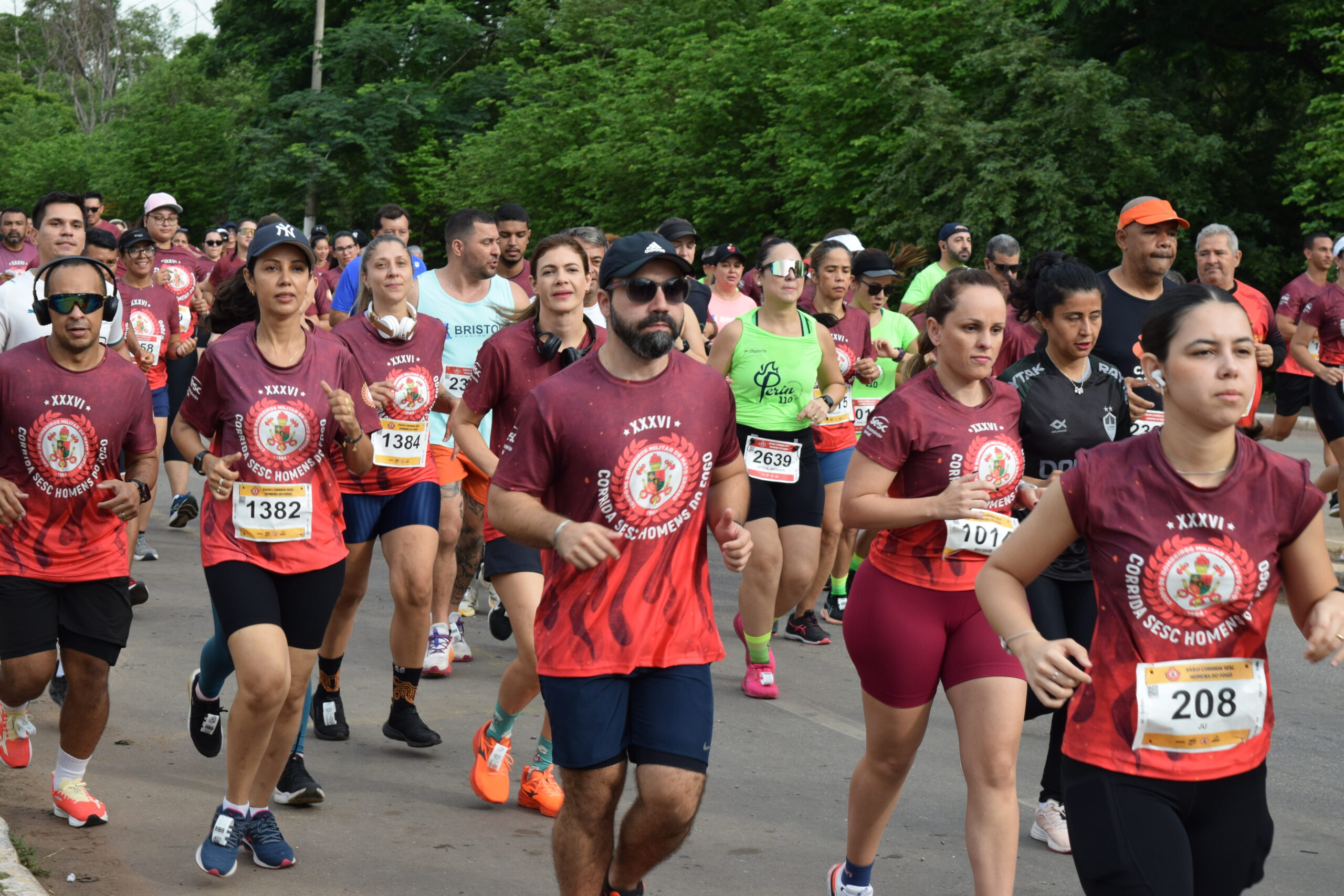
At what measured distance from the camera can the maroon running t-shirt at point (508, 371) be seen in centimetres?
591

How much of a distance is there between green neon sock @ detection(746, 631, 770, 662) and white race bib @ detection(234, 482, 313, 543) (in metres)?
3.02

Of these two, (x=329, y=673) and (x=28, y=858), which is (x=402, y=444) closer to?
(x=329, y=673)

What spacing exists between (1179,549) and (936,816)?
9.36 ft

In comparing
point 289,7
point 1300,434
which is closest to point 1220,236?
point 1300,434

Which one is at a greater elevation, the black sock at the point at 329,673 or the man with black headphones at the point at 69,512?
the man with black headphones at the point at 69,512

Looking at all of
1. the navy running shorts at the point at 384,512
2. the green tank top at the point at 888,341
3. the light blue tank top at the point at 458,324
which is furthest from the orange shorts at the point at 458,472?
the green tank top at the point at 888,341

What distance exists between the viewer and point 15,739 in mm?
6004

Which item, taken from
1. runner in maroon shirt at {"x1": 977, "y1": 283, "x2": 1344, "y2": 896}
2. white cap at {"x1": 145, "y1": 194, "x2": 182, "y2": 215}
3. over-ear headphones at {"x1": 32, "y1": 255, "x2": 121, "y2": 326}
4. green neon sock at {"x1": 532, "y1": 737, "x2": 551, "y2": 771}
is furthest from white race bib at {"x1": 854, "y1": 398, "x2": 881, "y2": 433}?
runner in maroon shirt at {"x1": 977, "y1": 283, "x2": 1344, "y2": 896}

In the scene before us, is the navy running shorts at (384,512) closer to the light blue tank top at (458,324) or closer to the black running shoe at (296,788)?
the light blue tank top at (458,324)

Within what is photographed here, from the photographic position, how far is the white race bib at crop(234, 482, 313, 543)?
4.98 meters

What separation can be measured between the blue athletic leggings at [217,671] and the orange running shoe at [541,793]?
852 mm

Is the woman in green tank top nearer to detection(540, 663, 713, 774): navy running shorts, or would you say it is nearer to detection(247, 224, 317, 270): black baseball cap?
detection(247, 224, 317, 270): black baseball cap

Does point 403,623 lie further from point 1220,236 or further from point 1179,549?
point 1220,236

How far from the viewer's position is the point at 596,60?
3406 cm
